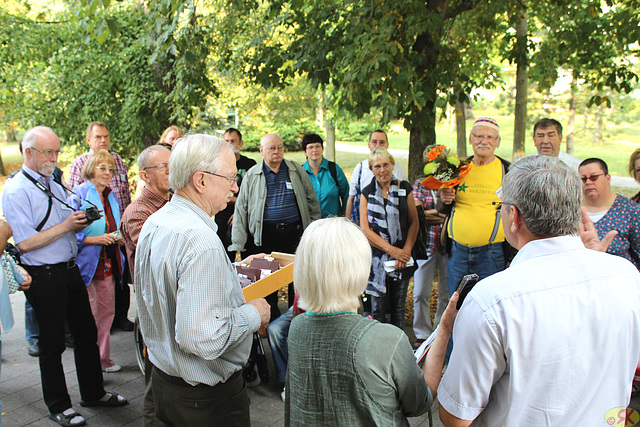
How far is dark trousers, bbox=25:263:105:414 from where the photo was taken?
3.44 metres

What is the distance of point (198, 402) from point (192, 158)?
1107 millimetres

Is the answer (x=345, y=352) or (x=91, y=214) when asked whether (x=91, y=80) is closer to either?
(x=91, y=214)

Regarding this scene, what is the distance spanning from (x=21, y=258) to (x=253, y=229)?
7.62 feet

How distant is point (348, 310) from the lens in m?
1.76

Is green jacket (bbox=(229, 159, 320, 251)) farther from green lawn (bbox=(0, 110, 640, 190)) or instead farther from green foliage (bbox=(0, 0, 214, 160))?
green lawn (bbox=(0, 110, 640, 190))

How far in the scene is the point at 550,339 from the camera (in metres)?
1.52

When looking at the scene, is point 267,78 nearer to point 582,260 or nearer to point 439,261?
point 439,261

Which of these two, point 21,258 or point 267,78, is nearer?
point 21,258

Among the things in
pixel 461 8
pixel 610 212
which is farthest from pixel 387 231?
pixel 461 8

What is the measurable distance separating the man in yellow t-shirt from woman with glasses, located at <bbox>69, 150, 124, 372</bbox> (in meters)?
3.05

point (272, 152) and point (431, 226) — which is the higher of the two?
point (272, 152)

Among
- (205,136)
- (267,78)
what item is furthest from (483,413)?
(267,78)

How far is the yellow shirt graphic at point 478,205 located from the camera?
164 inches

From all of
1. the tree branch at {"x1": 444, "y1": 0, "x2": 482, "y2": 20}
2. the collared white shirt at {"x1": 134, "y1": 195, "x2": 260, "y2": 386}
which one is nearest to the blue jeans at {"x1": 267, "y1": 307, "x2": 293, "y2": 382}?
the collared white shirt at {"x1": 134, "y1": 195, "x2": 260, "y2": 386}
